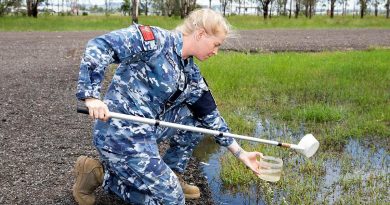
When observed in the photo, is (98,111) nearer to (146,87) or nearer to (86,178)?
(146,87)

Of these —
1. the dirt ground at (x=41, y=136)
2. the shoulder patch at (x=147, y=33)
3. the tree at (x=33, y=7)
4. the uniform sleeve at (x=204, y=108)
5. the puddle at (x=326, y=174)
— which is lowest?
the puddle at (x=326, y=174)

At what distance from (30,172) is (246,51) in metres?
10.2

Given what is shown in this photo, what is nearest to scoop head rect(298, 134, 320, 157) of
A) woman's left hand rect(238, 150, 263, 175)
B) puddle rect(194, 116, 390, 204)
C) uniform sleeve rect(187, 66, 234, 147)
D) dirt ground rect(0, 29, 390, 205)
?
woman's left hand rect(238, 150, 263, 175)

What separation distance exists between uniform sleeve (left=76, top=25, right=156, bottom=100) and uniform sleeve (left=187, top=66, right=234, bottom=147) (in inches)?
22.1

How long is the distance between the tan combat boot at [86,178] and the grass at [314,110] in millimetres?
1218

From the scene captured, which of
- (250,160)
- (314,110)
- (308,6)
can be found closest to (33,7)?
(308,6)

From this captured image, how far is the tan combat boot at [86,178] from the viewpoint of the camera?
3.58 metres

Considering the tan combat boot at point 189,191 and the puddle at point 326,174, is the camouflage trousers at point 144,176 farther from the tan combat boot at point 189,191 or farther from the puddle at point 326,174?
the puddle at point 326,174

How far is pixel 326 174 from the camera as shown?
4.71 meters

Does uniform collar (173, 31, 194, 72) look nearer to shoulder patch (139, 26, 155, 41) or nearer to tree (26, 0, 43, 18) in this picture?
shoulder patch (139, 26, 155, 41)

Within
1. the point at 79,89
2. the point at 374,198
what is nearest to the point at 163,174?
the point at 79,89

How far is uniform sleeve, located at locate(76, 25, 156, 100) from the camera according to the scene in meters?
3.11

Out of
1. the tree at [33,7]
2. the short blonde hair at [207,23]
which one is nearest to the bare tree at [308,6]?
the tree at [33,7]

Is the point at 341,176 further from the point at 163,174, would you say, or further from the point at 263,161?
the point at 163,174
